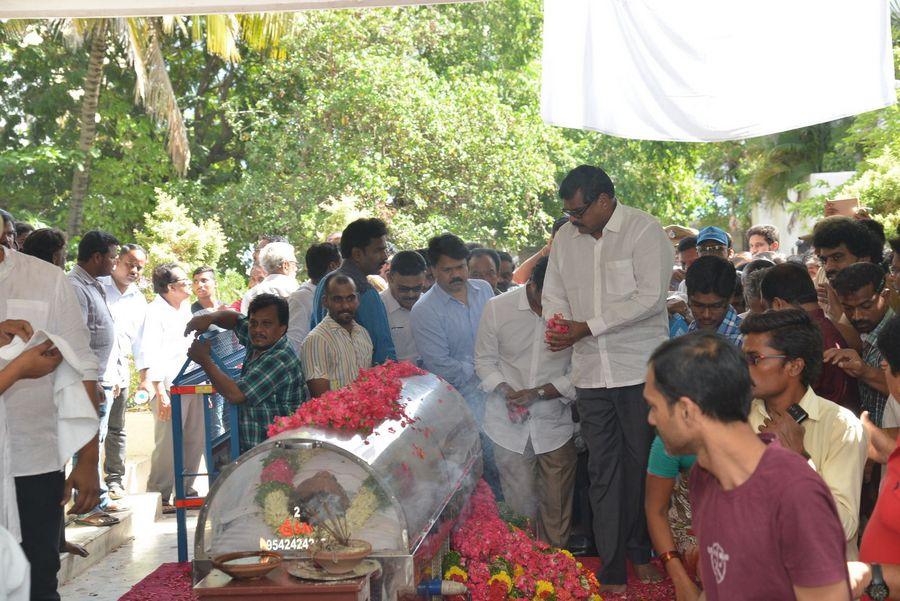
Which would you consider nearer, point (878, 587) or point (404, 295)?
point (878, 587)

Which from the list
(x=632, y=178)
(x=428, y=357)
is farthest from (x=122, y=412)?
(x=632, y=178)

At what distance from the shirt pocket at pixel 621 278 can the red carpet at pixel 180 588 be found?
1.87m

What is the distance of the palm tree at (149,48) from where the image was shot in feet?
65.0

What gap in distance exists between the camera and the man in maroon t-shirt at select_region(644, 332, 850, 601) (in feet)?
8.75

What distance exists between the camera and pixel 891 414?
4.76 meters

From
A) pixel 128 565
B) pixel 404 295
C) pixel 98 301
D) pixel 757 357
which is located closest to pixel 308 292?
pixel 404 295

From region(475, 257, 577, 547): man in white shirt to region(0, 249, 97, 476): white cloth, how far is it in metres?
3.27

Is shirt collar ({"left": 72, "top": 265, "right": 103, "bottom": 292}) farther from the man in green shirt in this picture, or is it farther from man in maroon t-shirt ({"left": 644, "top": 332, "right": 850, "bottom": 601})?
man in maroon t-shirt ({"left": 644, "top": 332, "right": 850, "bottom": 601})

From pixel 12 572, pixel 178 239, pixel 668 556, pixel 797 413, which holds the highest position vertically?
pixel 178 239

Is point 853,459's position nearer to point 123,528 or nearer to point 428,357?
point 428,357

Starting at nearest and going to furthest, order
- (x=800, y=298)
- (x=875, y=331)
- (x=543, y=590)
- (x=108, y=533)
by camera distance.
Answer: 1. (x=875, y=331)
2. (x=800, y=298)
3. (x=543, y=590)
4. (x=108, y=533)

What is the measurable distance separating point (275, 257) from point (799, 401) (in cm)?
682

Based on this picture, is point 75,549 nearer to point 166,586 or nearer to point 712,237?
point 166,586

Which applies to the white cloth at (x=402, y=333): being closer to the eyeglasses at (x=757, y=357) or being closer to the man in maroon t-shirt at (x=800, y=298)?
the man in maroon t-shirt at (x=800, y=298)
